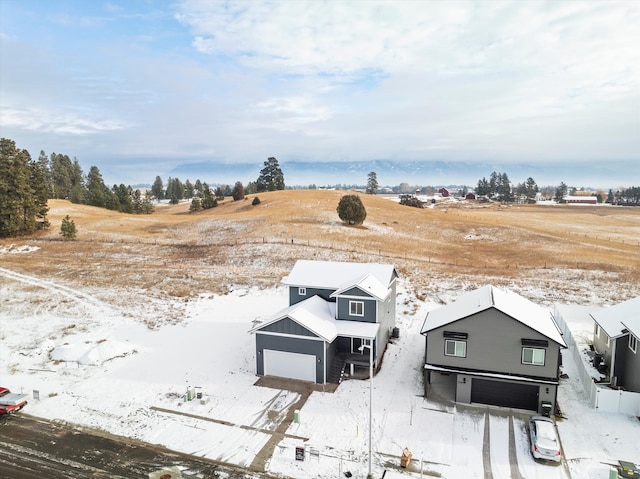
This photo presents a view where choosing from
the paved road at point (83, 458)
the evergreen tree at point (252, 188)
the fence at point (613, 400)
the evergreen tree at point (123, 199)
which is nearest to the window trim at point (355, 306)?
the paved road at point (83, 458)

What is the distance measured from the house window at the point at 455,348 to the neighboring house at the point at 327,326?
455 centimetres

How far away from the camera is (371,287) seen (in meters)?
29.1

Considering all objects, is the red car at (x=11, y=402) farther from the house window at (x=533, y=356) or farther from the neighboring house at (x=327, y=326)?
the house window at (x=533, y=356)

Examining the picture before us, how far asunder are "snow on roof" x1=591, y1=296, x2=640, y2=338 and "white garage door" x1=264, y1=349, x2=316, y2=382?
19.4 meters

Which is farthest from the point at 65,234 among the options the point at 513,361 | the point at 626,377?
the point at 626,377

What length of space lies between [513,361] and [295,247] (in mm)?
40984

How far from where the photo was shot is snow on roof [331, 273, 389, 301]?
2847cm

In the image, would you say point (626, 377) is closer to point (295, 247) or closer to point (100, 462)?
point (100, 462)

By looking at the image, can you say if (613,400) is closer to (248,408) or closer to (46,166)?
(248,408)

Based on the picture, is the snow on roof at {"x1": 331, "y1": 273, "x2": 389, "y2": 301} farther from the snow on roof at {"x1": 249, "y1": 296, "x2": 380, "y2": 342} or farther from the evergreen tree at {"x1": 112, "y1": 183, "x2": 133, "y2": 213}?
the evergreen tree at {"x1": 112, "y1": 183, "x2": 133, "y2": 213}

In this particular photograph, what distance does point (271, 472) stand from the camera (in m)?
18.5

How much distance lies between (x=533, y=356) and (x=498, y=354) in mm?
1862

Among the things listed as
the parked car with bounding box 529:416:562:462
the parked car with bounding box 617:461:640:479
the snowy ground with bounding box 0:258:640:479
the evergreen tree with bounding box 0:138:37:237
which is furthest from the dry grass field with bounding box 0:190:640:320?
the parked car with bounding box 617:461:640:479

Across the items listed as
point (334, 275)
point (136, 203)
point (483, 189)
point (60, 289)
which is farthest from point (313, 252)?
point (483, 189)
